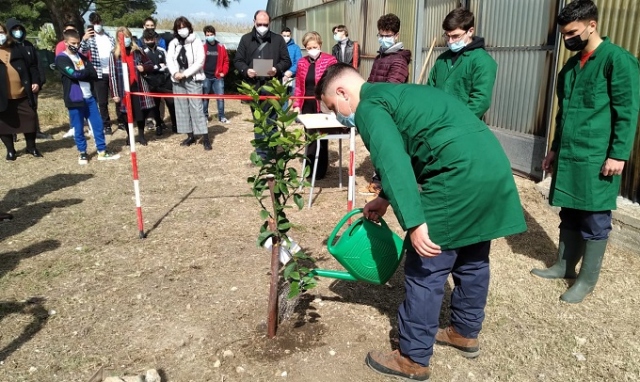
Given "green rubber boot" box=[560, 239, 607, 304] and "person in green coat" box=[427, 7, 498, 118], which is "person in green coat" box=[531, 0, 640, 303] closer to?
"green rubber boot" box=[560, 239, 607, 304]

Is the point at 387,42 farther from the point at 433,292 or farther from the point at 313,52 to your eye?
the point at 433,292

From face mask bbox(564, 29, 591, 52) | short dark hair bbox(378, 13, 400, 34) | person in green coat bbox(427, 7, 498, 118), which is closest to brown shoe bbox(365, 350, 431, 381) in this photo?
person in green coat bbox(427, 7, 498, 118)

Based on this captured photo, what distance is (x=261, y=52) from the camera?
6660mm

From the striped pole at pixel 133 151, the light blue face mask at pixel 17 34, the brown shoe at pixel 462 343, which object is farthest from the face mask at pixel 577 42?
the light blue face mask at pixel 17 34

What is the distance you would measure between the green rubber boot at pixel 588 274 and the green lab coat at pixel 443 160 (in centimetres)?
129

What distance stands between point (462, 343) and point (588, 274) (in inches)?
46.5

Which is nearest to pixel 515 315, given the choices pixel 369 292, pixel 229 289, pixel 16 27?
pixel 369 292

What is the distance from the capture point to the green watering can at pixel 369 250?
2.54 meters

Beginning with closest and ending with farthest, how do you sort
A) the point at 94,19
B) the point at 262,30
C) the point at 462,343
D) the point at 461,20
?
the point at 462,343, the point at 461,20, the point at 262,30, the point at 94,19

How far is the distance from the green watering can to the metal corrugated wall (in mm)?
2858

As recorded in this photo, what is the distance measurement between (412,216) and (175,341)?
1704mm

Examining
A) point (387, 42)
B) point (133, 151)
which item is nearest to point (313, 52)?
point (387, 42)

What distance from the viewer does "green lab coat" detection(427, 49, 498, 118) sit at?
3697 millimetres

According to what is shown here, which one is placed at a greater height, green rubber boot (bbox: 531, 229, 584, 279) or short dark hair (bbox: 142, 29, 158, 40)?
short dark hair (bbox: 142, 29, 158, 40)
